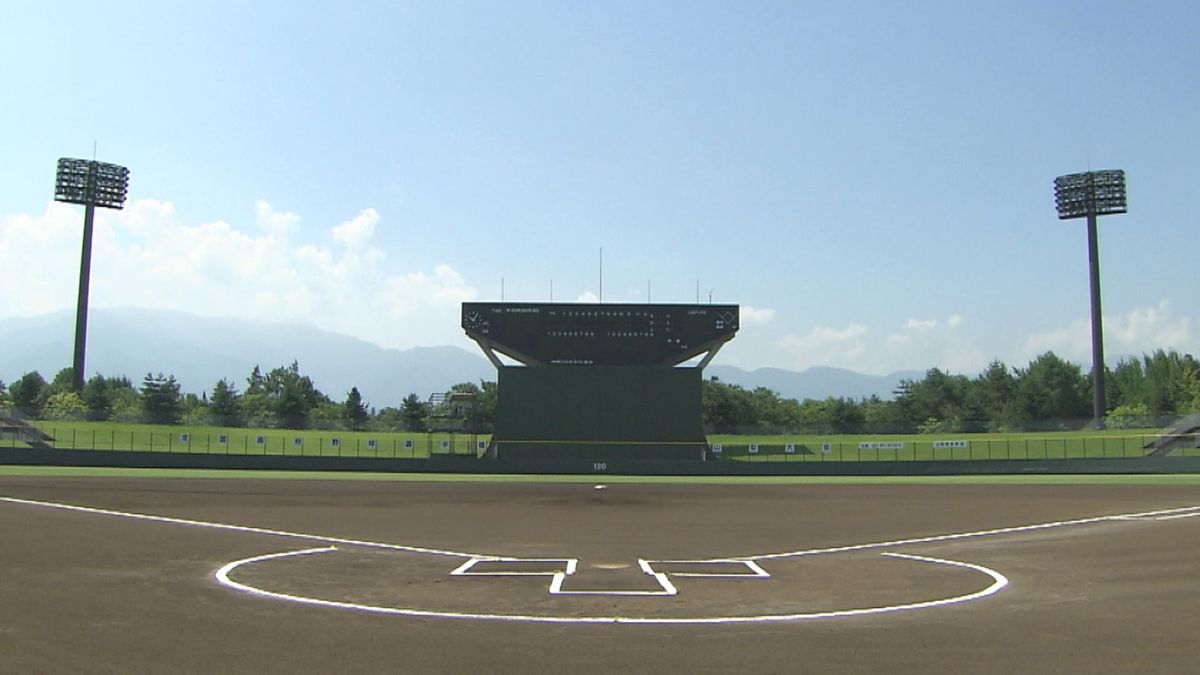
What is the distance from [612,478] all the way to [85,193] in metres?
72.6

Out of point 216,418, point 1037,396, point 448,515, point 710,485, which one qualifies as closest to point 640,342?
point 710,485

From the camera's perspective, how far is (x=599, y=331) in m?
50.3

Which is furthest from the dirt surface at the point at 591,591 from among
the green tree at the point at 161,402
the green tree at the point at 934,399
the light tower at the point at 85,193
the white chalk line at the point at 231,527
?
the green tree at the point at 934,399

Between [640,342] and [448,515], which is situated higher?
[640,342]

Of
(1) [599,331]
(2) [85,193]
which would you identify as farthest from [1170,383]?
(2) [85,193]

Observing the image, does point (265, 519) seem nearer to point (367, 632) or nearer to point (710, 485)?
point (367, 632)

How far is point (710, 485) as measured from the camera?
137ft

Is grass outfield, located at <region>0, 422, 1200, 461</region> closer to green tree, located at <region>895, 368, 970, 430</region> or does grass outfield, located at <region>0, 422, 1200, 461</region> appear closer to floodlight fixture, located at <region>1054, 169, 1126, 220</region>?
floodlight fixture, located at <region>1054, 169, 1126, 220</region>

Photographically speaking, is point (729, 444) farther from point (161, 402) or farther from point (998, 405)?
point (998, 405)

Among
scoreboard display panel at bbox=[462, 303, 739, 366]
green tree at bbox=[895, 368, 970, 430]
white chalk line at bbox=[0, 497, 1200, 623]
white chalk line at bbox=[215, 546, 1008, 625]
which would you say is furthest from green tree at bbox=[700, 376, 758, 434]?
white chalk line at bbox=[215, 546, 1008, 625]

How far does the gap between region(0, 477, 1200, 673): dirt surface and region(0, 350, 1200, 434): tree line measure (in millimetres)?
48944

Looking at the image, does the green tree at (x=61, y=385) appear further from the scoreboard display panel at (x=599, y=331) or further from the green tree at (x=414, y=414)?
the scoreboard display panel at (x=599, y=331)

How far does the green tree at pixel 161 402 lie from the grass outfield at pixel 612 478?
105 ft

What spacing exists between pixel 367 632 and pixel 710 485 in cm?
3392
